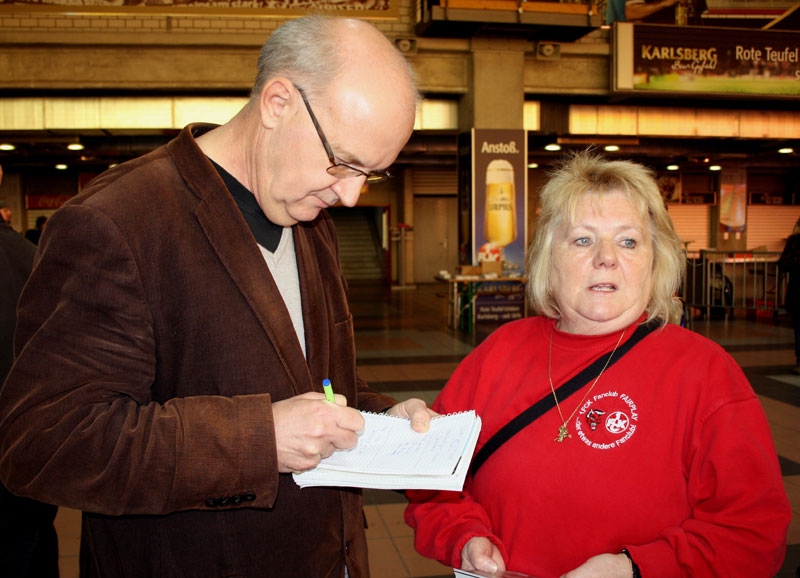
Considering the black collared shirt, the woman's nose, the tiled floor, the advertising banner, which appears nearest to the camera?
the black collared shirt

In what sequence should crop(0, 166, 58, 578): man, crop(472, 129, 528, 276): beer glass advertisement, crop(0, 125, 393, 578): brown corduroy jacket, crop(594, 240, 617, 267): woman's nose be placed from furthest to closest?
crop(472, 129, 528, 276): beer glass advertisement
crop(0, 166, 58, 578): man
crop(594, 240, 617, 267): woman's nose
crop(0, 125, 393, 578): brown corduroy jacket

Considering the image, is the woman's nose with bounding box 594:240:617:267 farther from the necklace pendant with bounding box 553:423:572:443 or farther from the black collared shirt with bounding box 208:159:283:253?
the black collared shirt with bounding box 208:159:283:253

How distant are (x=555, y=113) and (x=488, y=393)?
10.8 meters

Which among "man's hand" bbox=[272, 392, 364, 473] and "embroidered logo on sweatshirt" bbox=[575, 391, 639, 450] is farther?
"embroidered logo on sweatshirt" bbox=[575, 391, 639, 450]

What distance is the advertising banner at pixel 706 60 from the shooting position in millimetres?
10414

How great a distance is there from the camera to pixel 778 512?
136 cm

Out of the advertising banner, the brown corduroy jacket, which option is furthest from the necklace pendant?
the advertising banner

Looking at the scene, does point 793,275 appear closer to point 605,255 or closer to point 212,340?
point 605,255

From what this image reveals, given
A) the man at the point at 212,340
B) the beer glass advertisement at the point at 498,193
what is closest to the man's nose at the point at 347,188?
the man at the point at 212,340

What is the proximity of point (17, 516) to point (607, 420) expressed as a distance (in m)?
2.20

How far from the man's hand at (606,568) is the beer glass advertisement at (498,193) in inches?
348

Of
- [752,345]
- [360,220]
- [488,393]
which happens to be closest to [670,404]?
[488,393]

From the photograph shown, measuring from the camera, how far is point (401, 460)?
1.23 m

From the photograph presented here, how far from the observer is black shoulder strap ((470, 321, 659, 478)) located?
159 cm
